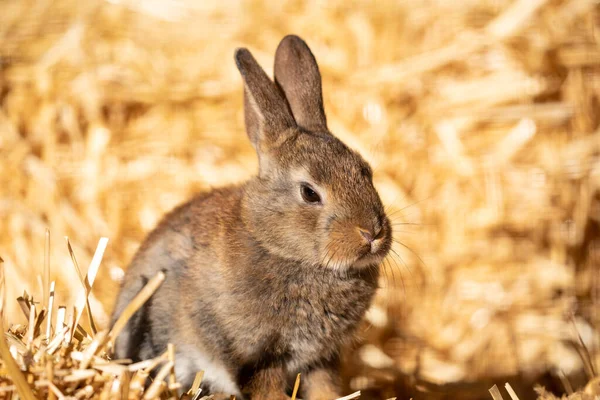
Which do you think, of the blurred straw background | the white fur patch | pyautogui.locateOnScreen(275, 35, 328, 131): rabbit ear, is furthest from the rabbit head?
the blurred straw background

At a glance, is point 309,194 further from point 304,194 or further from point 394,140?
point 394,140

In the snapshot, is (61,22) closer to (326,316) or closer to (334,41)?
(334,41)

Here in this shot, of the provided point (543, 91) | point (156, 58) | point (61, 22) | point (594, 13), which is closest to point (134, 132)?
point (156, 58)

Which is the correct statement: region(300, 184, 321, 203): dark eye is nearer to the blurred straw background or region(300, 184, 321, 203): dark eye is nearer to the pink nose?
the pink nose

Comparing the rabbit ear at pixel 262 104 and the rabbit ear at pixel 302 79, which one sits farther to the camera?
the rabbit ear at pixel 302 79

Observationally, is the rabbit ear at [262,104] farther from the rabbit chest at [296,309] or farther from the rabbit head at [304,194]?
the rabbit chest at [296,309]

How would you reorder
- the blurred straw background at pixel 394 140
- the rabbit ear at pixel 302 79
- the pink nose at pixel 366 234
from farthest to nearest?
the blurred straw background at pixel 394 140
the rabbit ear at pixel 302 79
the pink nose at pixel 366 234

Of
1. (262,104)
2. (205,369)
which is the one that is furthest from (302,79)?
(205,369)

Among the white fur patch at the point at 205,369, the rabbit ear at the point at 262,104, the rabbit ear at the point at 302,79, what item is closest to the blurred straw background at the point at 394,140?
the rabbit ear at the point at 302,79
